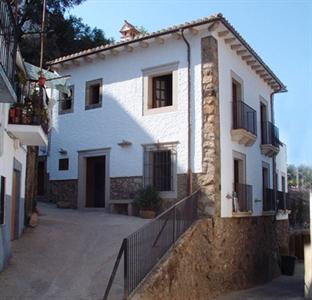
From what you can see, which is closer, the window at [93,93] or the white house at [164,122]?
the white house at [164,122]

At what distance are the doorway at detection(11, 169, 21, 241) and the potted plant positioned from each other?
3.89 m

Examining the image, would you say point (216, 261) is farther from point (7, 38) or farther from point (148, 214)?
point (7, 38)

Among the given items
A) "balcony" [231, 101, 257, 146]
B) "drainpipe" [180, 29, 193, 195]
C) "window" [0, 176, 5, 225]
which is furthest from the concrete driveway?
"balcony" [231, 101, 257, 146]

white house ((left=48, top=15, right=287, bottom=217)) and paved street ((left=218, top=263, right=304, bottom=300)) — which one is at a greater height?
white house ((left=48, top=15, right=287, bottom=217))

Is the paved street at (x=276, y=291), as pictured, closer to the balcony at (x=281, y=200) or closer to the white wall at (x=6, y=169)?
the balcony at (x=281, y=200)

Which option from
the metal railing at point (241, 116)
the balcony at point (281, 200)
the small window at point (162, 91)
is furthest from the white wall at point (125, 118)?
the balcony at point (281, 200)

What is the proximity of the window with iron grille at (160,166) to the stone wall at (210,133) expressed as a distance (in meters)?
1.07

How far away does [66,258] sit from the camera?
10.1 metres

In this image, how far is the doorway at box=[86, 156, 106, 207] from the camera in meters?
16.3

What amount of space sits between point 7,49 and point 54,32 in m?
Answer: 16.6

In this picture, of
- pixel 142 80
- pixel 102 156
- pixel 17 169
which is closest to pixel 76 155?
pixel 102 156

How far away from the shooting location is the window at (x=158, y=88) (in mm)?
14367

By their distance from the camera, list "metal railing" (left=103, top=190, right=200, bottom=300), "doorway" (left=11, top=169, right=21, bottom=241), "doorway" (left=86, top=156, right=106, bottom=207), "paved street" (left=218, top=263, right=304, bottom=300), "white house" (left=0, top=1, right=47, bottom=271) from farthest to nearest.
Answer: "doorway" (left=86, top=156, right=106, bottom=207)
"paved street" (left=218, top=263, right=304, bottom=300)
"doorway" (left=11, top=169, right=21, bottom=241)
"metal railing" (left=103, top=190, right=200, bottom=300)
"white house" (left=0, top=1, right=47, bottom=271)

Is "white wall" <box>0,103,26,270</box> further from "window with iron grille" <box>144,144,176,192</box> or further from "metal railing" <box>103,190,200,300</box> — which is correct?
"window with iron grille" <box>144,144,176,192</box>
